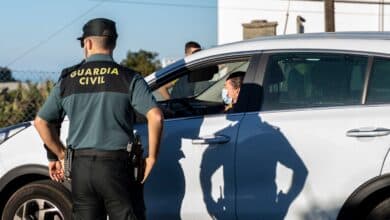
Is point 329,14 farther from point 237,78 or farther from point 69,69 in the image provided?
point 69,69

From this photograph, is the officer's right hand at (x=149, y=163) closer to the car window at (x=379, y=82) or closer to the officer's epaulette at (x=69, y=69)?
the officer's epaulette at (x=69, y=69)

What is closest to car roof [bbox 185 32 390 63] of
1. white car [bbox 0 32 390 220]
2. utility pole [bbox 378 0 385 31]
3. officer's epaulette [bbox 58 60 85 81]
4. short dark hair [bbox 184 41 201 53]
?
white car [bbox 0 32 390 220]

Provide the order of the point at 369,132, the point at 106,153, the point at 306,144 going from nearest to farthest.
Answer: the point at 106,153
the point at 369,132
the point at 306,144

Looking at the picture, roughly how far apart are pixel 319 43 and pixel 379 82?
19.7 inches

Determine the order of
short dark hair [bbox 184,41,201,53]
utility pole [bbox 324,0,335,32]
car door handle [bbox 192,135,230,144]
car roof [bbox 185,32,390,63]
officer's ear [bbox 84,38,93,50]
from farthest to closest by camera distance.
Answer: utility pole [bbox 324,0,335,32] → short dark hair [bbox 184,41,201,53] → car door handle [bbox 192,135,230,144] → car roof [bbox 185,32,390,63] → officer's ear [bbox 84,38,93,50]

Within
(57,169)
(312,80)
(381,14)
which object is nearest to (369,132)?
(312,80)

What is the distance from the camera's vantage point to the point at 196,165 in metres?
5.40

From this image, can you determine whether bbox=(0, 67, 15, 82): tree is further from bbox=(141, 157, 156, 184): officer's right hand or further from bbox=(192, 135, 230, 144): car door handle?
bbox=(141, 157, 156, 184): officer's right hand

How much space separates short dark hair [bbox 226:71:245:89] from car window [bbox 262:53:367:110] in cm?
23

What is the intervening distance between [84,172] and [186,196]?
3.77 ft

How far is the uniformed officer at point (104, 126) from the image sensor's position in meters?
4.46

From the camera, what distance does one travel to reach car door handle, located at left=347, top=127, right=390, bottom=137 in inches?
192

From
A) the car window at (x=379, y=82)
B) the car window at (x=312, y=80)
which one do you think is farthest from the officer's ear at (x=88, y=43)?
the car window at (x=379, y=82)

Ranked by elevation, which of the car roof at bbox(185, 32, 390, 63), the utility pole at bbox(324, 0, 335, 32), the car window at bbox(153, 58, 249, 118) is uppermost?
the utility pole at bbox(324, 0, 335, 32)
